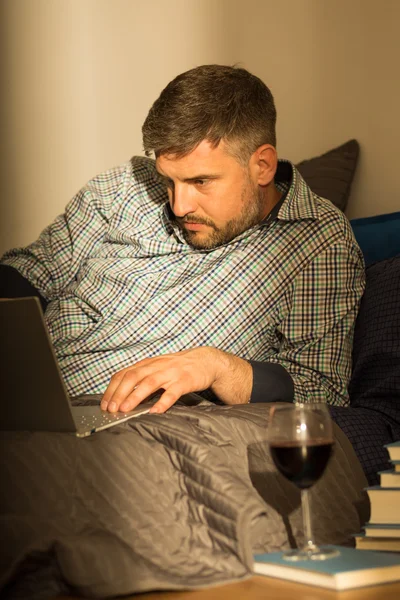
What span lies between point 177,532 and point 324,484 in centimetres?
30

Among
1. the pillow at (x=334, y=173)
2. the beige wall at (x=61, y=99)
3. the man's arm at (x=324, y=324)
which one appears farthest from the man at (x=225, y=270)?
the beige wall at (x=61, y=99)

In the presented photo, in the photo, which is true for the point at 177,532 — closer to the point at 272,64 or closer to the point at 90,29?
the point at 272,64

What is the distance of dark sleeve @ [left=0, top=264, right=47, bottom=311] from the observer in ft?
6.84

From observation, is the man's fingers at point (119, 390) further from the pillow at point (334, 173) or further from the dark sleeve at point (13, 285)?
the pillow at point (334, 173)

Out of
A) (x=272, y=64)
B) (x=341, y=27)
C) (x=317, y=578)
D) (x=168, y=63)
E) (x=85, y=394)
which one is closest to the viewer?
(x=317, y=578)

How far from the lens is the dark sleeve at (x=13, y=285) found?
2086mm

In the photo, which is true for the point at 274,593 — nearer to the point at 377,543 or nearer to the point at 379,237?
the point at 377,543

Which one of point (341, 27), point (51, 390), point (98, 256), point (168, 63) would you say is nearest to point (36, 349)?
point (51, 390)

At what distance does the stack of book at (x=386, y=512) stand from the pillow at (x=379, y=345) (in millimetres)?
354

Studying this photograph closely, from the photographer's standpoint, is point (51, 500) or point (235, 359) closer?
point (51, 500)

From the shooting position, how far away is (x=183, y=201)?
1.84 meters

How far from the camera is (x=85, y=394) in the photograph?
5.70ft

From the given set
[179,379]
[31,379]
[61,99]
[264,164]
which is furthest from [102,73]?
[31,379]

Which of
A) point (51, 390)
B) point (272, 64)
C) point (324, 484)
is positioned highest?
point (272, 64)
